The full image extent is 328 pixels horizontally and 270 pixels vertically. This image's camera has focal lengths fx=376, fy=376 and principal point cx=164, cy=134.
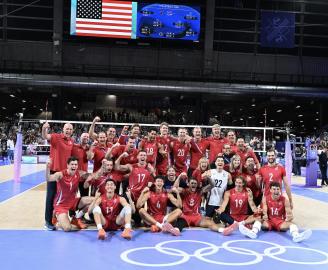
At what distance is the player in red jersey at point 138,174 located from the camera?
7.29m

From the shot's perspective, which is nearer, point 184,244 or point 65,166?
point 184,244

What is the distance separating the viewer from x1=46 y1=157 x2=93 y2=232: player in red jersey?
661 cm

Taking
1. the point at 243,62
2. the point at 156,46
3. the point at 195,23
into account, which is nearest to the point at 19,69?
the point at 156,46

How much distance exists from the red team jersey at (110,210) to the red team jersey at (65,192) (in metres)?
0.61

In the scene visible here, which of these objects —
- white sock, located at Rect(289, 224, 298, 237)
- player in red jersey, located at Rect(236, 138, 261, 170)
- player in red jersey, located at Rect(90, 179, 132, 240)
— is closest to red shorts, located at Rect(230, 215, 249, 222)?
white sock, located at Rect(289, 224, 298, 237)

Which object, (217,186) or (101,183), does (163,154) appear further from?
(101,183)

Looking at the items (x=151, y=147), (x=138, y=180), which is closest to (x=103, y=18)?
(x=151, y=147)

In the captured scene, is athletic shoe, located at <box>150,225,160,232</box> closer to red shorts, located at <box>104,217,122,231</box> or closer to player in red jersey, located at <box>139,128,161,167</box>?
red shorts, located at <box>104,217,122,231</box>

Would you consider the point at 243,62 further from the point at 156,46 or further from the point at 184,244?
the point at 184,244

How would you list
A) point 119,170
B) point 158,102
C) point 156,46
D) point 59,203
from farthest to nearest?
point 158,102 → point 156,46 → point 119,170 → point 59,203

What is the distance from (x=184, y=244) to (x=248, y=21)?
26969mm

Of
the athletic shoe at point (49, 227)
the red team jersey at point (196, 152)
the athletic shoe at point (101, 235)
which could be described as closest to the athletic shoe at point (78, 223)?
the athletic shoe at point (49, 227)

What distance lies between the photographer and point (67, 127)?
699 cm

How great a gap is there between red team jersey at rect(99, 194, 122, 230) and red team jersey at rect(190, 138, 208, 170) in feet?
8.47
